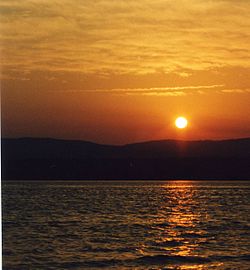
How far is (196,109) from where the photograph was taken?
468 inches

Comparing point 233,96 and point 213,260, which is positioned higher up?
point 233,96

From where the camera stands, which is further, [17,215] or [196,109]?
[17,215]

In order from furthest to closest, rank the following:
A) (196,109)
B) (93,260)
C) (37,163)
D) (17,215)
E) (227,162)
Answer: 1. (227,162)
2. (37,163)
3. (17,215)
4. (196,109)
5. (93,260)

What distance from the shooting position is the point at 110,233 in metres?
10.4

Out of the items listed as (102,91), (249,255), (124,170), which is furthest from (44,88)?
(124,170)

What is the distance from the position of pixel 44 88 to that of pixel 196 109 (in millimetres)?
3400

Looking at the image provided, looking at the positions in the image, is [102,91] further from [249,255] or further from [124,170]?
[124,170]

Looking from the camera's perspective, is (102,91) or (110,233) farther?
(110,233)

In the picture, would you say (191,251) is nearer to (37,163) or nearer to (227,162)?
(37,163)

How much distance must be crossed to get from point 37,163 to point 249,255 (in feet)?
42.7

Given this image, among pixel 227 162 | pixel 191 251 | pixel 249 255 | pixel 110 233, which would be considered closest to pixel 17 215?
pixel 110 233

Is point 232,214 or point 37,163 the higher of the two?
point 37,163

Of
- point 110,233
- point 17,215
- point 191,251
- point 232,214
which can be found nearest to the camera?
point 191,251

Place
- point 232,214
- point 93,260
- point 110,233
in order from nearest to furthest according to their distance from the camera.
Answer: point 93,260 < point 110,233 < point 232,214
